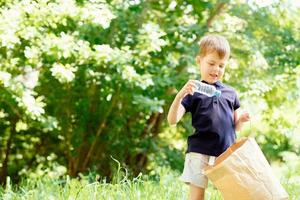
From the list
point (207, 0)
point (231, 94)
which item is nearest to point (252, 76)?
point (207, 0)

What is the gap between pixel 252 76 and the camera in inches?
287

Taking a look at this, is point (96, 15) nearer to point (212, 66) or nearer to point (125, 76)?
point (125, 76)

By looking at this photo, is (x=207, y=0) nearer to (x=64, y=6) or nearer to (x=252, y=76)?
(x=252, y=76)

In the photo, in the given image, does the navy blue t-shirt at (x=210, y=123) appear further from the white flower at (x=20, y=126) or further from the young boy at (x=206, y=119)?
the white flower at (x=20, y=126)

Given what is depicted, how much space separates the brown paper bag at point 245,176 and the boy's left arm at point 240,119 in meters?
0.27

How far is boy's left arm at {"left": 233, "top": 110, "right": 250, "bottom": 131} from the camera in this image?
9.82ft

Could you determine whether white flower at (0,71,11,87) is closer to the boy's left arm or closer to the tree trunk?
the boy's left arm

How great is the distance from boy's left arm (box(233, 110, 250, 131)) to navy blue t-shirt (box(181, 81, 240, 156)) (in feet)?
0.10

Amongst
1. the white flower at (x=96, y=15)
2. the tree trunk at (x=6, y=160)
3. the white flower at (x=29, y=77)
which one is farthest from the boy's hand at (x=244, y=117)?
the tree trunk at (x=6, y=160)

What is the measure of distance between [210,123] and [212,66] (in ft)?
0.96

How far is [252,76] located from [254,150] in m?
4.66

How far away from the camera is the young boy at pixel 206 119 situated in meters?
2.94

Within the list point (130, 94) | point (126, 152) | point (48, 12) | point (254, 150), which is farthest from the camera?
point (126, 152)

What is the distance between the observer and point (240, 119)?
3.04 meters
